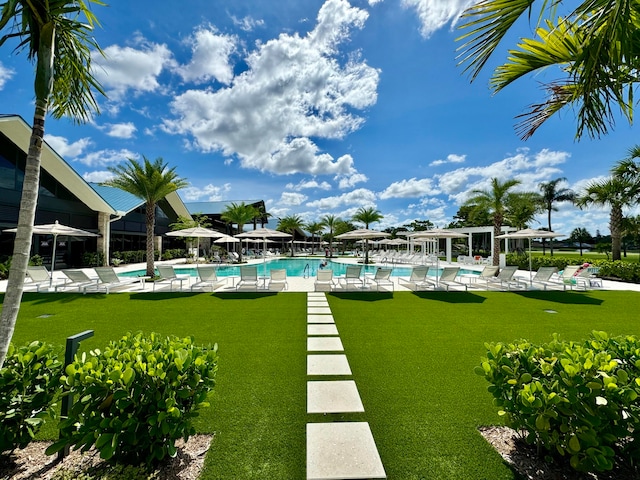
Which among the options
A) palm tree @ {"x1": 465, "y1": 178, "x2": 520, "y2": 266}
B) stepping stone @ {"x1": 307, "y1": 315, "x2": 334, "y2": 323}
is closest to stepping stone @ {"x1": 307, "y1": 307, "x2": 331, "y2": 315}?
stepping stone @ {"x1": 307, "y1": 315, "x2": 334, "y2": 323}

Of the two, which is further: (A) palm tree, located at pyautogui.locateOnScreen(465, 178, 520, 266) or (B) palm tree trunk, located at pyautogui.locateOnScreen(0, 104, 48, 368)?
(A) palm tree, located at pyautogui.locateOnScreen(465, 178, 520, 266)

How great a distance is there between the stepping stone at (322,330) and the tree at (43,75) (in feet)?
15.9

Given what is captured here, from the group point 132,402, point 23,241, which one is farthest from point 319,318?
point 23,241

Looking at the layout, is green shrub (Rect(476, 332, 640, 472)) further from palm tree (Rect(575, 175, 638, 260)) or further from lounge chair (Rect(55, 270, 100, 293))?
palm tree (Rect(575, 175, 638, 260))

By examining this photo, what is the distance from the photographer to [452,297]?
1045 centimetres

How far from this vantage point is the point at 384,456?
2555 mm

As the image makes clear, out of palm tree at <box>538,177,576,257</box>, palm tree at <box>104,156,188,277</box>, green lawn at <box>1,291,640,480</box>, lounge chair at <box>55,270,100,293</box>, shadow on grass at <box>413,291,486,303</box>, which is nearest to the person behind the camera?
green lawn at <box>1,291,640,480</box>

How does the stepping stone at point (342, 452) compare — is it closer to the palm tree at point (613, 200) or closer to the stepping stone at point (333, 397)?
the stepping stone at point (333, 397)

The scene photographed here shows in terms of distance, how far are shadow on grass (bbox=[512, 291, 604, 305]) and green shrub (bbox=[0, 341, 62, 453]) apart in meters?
12.8

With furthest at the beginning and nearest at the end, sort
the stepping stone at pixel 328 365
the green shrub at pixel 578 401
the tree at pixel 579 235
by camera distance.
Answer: the tree at pixel 579 235
the stepping stone at pixel 328 365
the green shrub at pixel 578 401

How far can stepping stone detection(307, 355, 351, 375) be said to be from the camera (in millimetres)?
4285

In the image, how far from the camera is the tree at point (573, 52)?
7.18 feet

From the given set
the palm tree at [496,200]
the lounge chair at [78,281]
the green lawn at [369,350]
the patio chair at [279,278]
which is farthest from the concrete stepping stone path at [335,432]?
the palm tree at [496,200]

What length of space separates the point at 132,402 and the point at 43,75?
295cm
